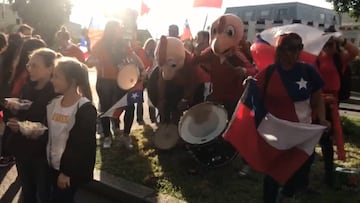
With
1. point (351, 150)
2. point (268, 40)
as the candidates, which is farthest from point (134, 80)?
point (351, 150)

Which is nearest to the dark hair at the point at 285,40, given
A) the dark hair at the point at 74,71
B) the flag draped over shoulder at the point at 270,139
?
the flag draped over shoulder at the point at 270,139

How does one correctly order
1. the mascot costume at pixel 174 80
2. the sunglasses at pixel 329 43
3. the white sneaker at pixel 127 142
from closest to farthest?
the sunglasses at pixel 329 43 < the mascot costume at pixel 174 80 < the white sneaker at pixel 127 142

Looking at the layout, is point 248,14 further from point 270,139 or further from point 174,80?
point 270,139

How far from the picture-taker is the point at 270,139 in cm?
337

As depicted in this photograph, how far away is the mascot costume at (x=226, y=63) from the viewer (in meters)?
4.77

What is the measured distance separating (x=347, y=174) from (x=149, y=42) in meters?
4.87

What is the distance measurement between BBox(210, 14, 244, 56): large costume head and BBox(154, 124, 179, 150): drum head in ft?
3.94

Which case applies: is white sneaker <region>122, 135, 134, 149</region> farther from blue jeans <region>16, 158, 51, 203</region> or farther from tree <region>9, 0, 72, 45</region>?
tree <region>9, 0, 72, 45</region>

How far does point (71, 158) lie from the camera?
3002 millimetres

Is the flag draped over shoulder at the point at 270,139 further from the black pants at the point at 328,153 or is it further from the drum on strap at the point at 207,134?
the black pants at the point at 328,153

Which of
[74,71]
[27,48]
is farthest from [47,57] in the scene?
[27,48]

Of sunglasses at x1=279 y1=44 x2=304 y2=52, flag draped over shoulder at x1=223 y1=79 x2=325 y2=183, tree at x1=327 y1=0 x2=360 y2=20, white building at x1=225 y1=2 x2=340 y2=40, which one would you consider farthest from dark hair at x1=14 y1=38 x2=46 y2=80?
white building at x1=225 y1=2 x2=340 y2=40

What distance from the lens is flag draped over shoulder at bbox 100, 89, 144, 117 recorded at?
17.7ft

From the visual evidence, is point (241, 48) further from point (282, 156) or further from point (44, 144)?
point (44, 144)
